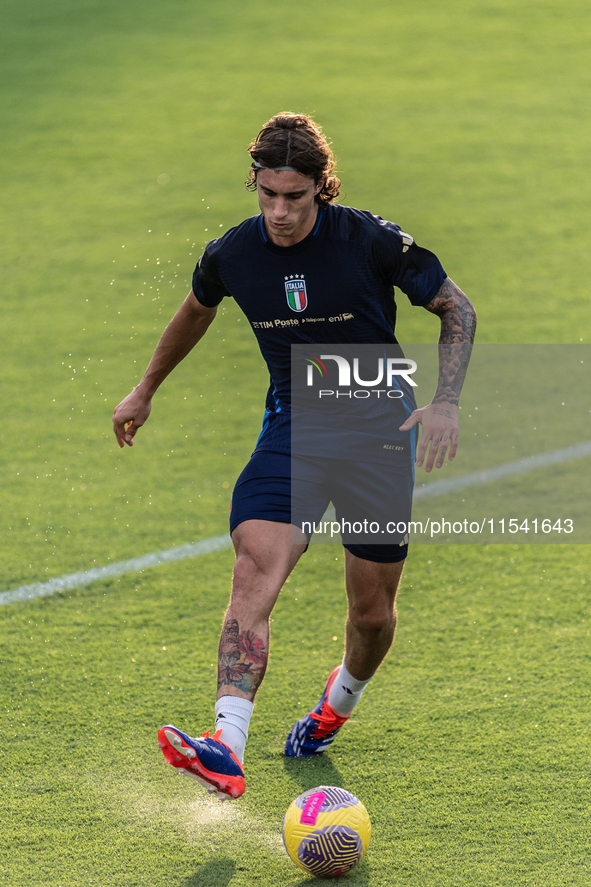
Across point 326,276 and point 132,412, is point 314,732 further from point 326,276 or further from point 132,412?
point 326,276

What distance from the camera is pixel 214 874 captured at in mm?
3895

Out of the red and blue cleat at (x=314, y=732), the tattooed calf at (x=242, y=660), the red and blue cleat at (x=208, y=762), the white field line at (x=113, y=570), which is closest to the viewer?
the red and blue cleat at (x=208, y=762)

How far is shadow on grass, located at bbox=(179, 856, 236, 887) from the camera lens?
384 centimetres

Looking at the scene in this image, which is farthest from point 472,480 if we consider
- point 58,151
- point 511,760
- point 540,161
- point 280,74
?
point 280,74

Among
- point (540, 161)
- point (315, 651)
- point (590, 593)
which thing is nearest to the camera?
point (315, 651)

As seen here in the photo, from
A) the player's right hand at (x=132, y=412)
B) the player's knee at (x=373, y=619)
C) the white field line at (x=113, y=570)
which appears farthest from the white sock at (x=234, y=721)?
the white field line at (x=113, y=570)

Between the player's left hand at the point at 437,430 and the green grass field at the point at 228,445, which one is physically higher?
the player's left hand at the point at 437,430

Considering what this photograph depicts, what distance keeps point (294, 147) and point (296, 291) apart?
22.0 inches

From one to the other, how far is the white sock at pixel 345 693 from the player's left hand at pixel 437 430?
1169 mm

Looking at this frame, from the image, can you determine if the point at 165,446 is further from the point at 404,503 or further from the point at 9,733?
the point at 404,503

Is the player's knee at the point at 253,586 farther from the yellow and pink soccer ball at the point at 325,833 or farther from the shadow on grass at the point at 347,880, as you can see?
the shadow on grass at the point at 347,880

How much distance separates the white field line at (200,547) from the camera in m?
6.04

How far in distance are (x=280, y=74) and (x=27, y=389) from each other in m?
8.81

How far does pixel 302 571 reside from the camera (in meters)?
6.32
